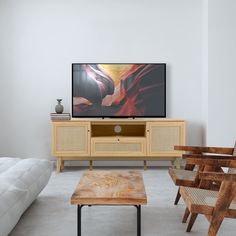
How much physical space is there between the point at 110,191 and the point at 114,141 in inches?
109

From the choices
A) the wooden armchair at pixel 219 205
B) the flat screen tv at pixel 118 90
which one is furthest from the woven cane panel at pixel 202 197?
the flat screen tv at pixel 118 90

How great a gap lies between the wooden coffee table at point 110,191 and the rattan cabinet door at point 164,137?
6.81ft

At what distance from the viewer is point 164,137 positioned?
18.1 feet

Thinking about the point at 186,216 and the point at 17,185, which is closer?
the point at 17,185

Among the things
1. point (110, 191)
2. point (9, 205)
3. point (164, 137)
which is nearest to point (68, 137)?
point (164, 137)

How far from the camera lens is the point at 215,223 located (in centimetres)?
233

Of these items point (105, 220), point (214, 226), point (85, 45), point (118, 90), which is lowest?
point (105, 220)

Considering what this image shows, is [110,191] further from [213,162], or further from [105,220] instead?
[213,162]

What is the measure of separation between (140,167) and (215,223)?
367 centimetres

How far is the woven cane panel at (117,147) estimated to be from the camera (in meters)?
5.51

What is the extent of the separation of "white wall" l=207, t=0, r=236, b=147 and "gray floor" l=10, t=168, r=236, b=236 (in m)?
1.69

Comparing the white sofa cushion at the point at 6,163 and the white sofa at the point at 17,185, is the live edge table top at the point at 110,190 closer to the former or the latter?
the white sofa at the point at 17,185

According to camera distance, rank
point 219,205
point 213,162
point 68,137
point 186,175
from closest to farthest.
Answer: point 219,205 → point 213,162 → point 186,175 → point 68,137

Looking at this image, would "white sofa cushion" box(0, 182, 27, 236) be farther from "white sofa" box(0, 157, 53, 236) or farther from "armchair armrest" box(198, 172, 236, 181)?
"armchair armrest" box(198, 172, 236, 181)
